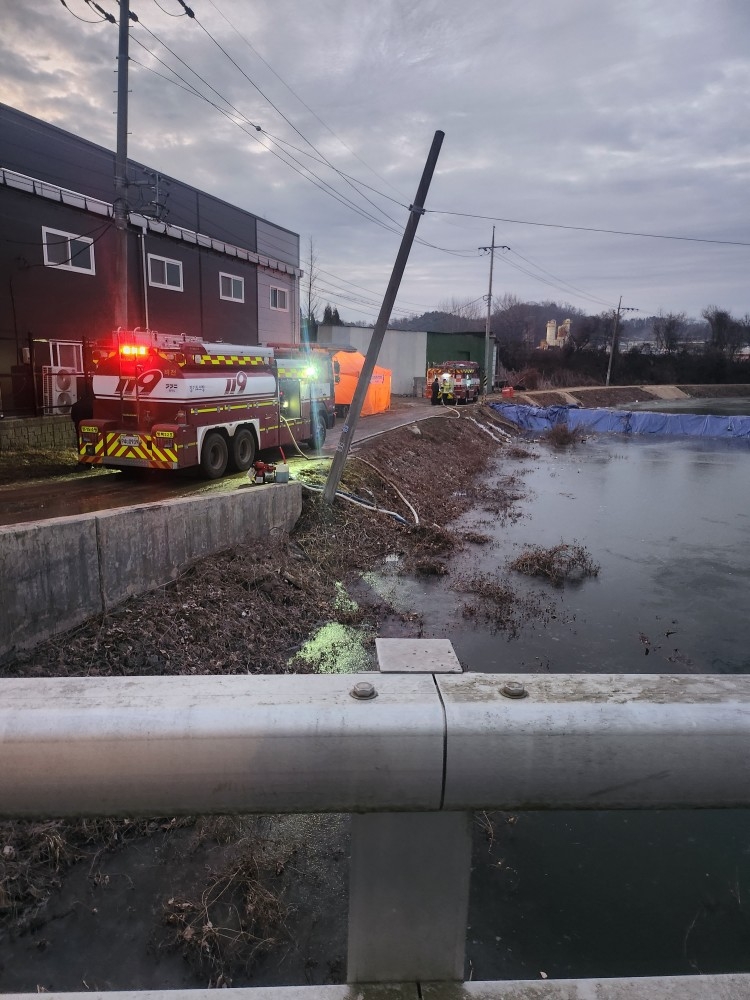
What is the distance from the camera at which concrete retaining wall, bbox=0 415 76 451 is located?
546 inches

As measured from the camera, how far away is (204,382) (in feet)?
38.2

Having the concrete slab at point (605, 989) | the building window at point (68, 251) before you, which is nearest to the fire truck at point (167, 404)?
the building window at point (68, 251)

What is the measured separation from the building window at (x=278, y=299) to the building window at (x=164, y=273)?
263 inches

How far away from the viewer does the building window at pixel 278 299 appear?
28.4 meters

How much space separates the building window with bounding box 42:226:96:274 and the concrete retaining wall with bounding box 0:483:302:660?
10732mm

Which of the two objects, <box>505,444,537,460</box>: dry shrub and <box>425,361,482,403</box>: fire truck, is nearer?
<box>505,444,537,460</box>: dry shrub

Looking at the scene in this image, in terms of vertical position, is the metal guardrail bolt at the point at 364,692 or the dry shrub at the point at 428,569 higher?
the metal guardrail bolt at the point at 364,692

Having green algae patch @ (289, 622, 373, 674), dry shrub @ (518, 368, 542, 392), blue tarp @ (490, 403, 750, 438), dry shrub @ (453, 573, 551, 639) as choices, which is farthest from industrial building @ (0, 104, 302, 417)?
dry shrub @ (518, 368, 542, 392)

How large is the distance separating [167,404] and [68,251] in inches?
355

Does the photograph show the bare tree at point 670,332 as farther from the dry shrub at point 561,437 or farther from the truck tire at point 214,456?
the truck tire at point 214,456

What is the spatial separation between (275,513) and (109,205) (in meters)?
12.4

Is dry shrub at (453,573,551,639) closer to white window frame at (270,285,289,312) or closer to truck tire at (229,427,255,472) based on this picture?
truck tire at (229,427,255,472)

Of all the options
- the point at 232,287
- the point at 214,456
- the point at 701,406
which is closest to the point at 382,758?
the point at 214,456

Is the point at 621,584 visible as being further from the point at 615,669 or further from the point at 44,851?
the point at 44,851
